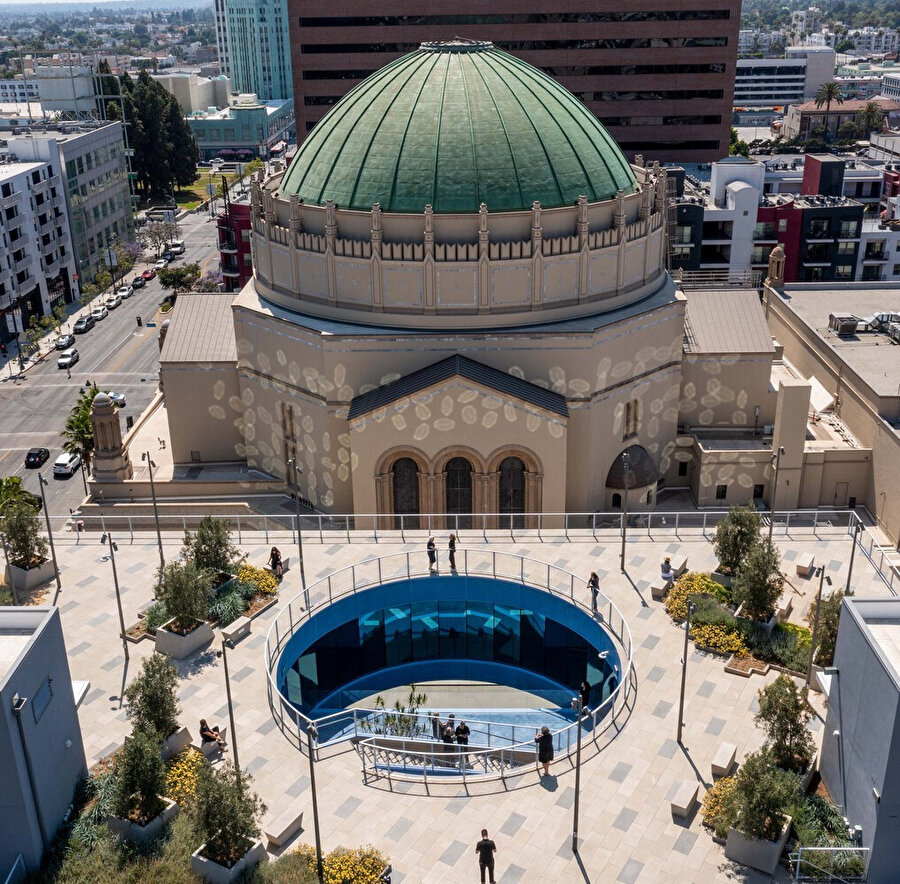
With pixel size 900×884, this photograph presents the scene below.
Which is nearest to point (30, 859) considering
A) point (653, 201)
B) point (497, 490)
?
point (497, 490)

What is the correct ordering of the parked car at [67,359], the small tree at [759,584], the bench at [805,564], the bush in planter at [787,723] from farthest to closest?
the parked car at [67,359]
the bench at [805,564]
the small tree at [759,584]
the bush in planter at [787,723]

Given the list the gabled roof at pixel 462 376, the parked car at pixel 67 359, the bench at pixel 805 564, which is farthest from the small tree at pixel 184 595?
the parked car at pixel 67 359

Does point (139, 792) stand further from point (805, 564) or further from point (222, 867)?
point (805, 564)

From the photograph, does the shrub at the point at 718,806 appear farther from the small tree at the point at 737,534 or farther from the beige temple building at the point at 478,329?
the beige temple building at the point at 478,329

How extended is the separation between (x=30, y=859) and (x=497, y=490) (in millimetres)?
29695

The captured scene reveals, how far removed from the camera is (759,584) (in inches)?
1624

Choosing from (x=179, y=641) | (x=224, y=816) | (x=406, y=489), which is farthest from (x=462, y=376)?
(x=224, y=816)

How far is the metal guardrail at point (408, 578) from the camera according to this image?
3647 centimetres

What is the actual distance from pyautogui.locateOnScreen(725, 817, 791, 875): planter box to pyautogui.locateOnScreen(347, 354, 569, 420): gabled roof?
25533 millimetres

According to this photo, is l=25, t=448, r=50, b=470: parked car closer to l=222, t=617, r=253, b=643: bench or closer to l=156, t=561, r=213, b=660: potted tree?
l=156, t=561, r=213, b=660: potted tree

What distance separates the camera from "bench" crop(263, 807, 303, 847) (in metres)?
32.0

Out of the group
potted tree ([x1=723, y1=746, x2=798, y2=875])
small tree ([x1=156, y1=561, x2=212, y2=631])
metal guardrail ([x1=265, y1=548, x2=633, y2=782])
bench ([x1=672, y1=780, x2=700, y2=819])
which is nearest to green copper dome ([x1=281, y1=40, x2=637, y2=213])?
metal guardrail ([x1=265, y1=548, x2=633, y2=782])

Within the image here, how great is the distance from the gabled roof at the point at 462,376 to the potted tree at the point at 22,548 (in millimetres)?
16378

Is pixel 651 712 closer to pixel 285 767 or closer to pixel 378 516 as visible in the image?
pixel 285 767
